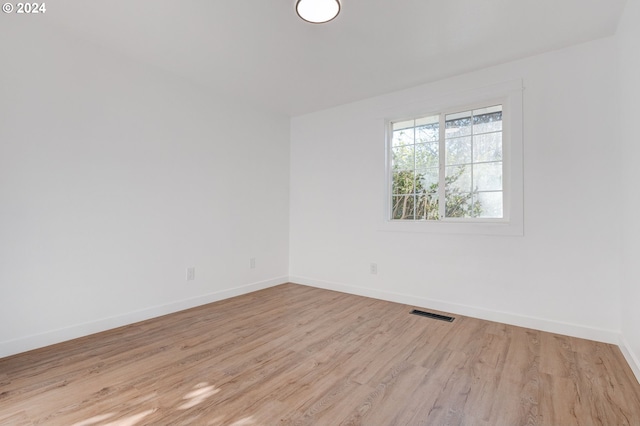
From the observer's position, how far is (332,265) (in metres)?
4.12

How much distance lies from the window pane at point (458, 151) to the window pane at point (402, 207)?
1.98 ft

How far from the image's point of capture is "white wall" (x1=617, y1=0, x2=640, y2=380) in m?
1.92

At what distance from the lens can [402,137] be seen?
3.69 m

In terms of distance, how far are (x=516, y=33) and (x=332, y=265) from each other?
10.1 feet

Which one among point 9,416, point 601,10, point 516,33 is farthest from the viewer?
point 516,33

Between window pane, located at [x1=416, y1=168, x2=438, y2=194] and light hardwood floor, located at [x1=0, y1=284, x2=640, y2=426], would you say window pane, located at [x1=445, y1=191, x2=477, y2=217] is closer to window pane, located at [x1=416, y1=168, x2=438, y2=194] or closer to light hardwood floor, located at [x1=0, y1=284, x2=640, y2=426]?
window pane, located at [x1=416, y1=168, x2=438, y2=194]

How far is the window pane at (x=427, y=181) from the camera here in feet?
11.2

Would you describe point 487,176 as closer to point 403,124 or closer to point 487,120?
point 487,120

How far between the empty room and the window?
0.07 feet

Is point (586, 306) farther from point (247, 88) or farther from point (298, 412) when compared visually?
point (247, 88)

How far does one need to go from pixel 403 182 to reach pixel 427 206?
42cm

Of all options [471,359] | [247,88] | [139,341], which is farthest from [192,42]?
[471,359]

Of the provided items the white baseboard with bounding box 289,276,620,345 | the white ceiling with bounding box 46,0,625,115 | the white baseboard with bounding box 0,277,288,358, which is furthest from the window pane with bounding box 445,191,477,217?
the white baseboard with bounding box 0,277,288,358

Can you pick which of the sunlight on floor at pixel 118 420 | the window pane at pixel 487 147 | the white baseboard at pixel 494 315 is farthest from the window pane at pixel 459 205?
the sunlight on floor at pixel 118 420
